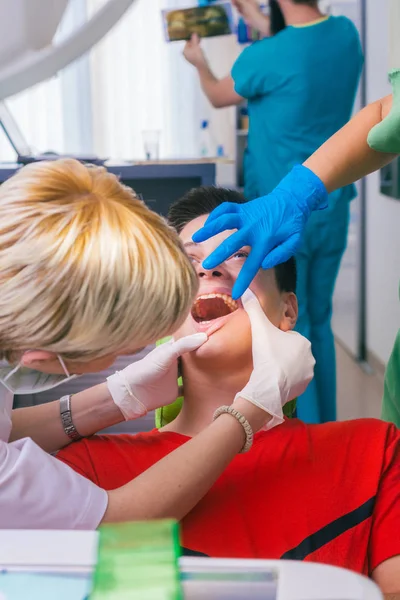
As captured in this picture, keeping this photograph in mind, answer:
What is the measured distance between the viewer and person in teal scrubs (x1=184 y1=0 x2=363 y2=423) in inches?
90.1

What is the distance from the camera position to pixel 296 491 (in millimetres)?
1065

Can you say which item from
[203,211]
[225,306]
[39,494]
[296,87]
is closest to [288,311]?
[225,306]

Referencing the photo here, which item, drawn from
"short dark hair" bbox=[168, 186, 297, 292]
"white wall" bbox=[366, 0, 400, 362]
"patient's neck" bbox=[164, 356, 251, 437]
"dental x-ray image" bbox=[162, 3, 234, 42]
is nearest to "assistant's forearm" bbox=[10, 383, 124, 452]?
"patient's neck" bbox=[164, 356, 251, 437]

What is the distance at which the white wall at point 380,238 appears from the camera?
3.28 m

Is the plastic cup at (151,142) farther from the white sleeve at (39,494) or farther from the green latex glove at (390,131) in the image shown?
the white sleeve at (39,494)

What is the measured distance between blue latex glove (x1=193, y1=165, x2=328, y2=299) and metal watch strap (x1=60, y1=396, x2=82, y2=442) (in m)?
0.30

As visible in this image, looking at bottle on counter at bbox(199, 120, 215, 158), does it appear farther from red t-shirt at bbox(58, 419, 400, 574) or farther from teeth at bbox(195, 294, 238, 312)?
red t-shirt at bbox(58, 419, 400, 574)

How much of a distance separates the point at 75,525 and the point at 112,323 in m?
0.24

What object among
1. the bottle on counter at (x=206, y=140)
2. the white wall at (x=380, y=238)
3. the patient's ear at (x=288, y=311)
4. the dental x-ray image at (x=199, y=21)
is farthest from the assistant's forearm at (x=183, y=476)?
the bottle on counter at (x=206, y=140)

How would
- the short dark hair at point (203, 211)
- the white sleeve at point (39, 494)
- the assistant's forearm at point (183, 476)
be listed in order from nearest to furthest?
the white sleeve at point (39, 494), the assistant's forearm at point (183, 476), the short dark hair at point (203, 211)

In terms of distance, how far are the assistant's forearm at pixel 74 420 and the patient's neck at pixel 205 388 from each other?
13cm

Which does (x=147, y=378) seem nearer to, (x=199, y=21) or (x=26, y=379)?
(x=26, y=379)

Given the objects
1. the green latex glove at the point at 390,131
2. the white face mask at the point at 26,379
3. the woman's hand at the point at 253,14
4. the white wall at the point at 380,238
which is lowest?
the white wall at the point at 380,238

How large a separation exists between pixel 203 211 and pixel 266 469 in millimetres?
495
